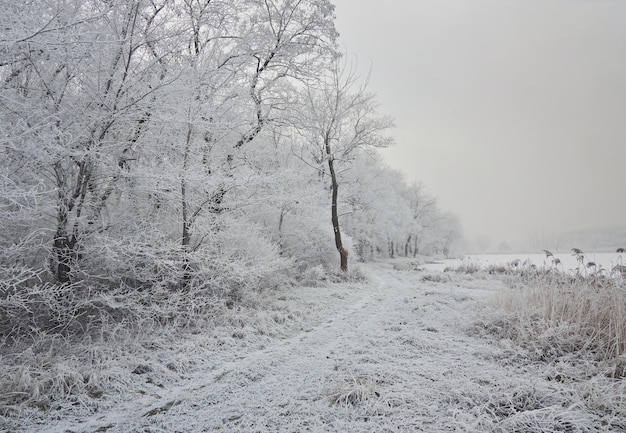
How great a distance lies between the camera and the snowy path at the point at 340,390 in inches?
121

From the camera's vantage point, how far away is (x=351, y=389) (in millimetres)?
3432

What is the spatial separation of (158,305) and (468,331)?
18.4 feet

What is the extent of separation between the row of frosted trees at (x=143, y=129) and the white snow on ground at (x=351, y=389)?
5.75 ft

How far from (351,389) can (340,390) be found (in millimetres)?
119

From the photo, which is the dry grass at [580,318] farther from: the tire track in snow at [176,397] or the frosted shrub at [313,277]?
the frosted shrub at [313,277]

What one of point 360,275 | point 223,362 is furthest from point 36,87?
point 360,275

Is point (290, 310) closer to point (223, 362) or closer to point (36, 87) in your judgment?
point (223, 362)

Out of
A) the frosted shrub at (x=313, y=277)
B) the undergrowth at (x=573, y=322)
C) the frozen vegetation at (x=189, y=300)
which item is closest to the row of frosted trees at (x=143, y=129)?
the frozen vegetation at (x=189, y=300)

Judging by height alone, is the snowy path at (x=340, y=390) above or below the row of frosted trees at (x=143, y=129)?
below

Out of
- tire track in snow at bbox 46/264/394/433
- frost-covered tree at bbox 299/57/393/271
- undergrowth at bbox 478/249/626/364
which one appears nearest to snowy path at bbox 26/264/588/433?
tire track in snow at bbox 46/264/394/433

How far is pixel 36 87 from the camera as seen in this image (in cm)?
530

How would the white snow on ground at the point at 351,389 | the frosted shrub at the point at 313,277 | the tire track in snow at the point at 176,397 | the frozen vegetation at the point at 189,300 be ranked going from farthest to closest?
the frosted shrub at the point at 313,277, the frozen vegetation at the point at 189,300, the tire track in snow at the point at 176,397, the white snow on ground at the point at 351,389

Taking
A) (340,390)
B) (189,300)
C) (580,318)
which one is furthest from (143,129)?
(580,318)

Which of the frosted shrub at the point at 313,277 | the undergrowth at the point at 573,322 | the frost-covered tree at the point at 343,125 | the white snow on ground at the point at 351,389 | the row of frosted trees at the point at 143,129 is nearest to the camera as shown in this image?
the white snow on ground at the point at 351,389
